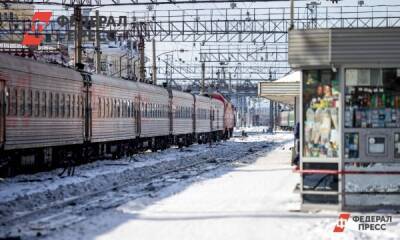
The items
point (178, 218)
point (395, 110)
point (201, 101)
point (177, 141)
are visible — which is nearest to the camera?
point (178, 218)

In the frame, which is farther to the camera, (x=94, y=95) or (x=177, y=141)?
(x=177, y=141)

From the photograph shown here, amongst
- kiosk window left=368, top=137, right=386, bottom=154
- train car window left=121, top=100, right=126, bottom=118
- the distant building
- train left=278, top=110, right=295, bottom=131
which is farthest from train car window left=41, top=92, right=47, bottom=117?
train left=278, top=110, right=295, bottom=131

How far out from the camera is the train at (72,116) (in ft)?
66.7

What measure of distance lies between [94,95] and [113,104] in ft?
9.97

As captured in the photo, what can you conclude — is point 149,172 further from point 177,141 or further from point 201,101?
point 201,101

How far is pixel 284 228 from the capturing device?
37.8 feet

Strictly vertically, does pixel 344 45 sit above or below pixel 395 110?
above

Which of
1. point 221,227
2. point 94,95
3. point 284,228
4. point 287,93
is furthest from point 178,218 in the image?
point 94,95

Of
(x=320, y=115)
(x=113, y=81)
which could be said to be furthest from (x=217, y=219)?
(x=113, y=81)

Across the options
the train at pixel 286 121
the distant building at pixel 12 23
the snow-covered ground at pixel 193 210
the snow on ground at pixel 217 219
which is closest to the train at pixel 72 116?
the snow-covered ground at pixel 193 210

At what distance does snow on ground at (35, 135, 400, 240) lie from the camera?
11.0 meters

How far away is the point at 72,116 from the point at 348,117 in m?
14.3

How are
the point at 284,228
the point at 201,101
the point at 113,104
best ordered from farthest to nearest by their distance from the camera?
1. the point at 201,101
2. the point at 113,104
3. the point at 284,228

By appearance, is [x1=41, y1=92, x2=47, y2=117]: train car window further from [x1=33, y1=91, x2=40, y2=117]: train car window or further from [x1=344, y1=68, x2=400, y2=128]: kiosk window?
[x1=344, y1=68, x2=400, y2=128]: kiosk window
